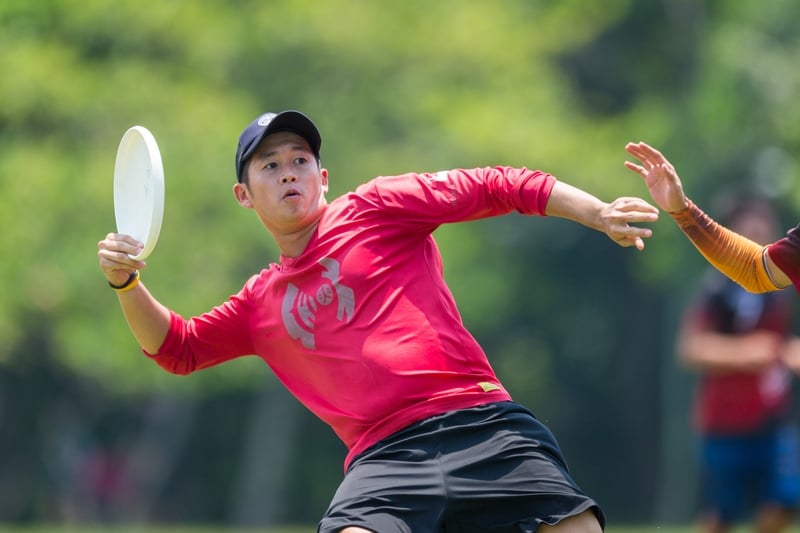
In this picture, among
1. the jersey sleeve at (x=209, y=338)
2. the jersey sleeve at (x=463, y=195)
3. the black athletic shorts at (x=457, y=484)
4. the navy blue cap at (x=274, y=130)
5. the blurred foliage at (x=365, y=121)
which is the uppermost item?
the blurred foliage at (x=365, y=121)

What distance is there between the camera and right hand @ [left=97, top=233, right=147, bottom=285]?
18.6 ft

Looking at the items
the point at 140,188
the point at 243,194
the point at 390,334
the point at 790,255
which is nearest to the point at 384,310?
the point at 390,334

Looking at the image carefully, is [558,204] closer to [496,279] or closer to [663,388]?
[496,279]

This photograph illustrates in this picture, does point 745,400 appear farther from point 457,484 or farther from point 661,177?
point 457,484

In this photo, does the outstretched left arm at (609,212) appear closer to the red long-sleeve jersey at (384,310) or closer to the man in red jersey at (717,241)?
the red long-sleeve jersey at (384,310)

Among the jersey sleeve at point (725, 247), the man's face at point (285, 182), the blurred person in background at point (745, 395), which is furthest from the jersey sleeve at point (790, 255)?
the blurred person in background at point (745, 395)

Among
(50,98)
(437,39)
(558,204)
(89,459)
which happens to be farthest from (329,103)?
(558,204)

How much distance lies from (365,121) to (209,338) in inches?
703

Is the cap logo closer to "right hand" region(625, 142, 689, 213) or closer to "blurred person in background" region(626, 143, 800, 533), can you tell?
"right hand" region(625, 142, 689, 213)

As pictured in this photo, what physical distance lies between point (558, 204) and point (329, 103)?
18.4 metres

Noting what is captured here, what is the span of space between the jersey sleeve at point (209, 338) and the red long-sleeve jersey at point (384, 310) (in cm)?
18

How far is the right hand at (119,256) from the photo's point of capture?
5.66m

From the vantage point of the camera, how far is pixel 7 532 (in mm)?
16703

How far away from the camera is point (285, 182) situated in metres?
5.57
